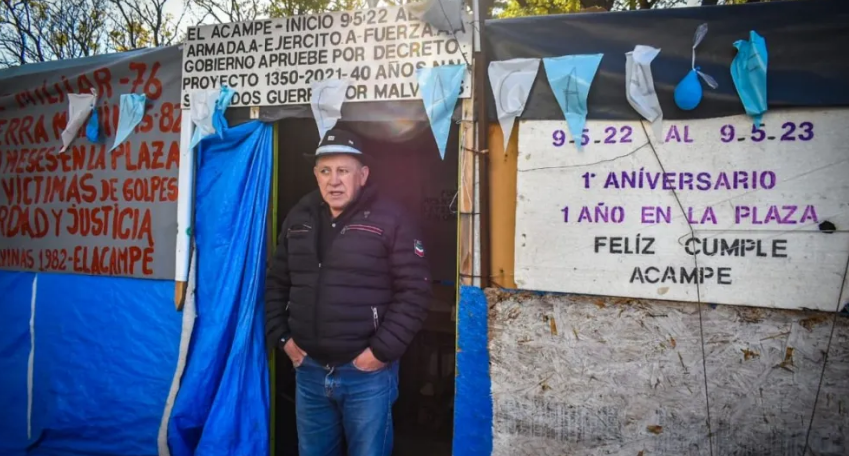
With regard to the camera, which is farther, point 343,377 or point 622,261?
point 343,377

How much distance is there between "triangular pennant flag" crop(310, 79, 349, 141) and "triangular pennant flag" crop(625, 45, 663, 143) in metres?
1.62

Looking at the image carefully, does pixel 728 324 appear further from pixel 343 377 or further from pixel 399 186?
pixel 399 186

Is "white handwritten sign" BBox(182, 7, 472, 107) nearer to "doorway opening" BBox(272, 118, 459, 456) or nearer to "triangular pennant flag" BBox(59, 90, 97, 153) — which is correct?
"doorway opening" BBox(272, 118, 459, 456)

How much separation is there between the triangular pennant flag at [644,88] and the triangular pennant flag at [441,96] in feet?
2.92

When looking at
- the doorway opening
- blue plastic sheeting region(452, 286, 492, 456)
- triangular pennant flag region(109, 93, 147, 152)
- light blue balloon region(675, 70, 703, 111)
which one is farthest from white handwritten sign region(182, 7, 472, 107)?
blue plastic sheeting region(452, 286, 492, 456)

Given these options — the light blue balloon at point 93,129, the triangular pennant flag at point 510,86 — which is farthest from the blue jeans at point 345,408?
the light blue balloon at point 93,129

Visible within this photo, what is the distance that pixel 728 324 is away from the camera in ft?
8.20

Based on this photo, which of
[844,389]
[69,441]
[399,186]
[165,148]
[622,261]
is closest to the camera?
[844,389]

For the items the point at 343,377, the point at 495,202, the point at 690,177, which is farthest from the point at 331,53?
the point at 690,177

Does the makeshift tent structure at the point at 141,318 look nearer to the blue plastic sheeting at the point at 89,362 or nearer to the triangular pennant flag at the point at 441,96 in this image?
the blue plastic sheeting at the point at 89,362

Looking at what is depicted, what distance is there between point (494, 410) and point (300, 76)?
Answer: 2.35 meters

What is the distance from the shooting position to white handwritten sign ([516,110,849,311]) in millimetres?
2367

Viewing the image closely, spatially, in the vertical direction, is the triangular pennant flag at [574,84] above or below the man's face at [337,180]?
above

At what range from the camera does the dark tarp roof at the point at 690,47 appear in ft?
7.70
